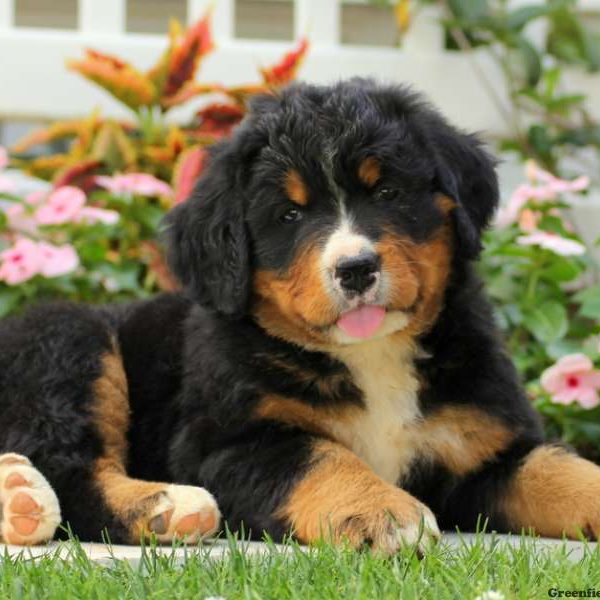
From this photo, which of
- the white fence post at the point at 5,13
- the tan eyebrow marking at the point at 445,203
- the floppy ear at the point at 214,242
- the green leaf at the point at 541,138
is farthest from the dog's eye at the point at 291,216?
the white fence post at the point at 5,13

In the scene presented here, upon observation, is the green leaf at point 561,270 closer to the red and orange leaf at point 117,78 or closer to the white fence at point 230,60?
the white fence at point 230,60

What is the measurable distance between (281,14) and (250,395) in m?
5.33

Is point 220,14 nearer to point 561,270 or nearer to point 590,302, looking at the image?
point 561,270

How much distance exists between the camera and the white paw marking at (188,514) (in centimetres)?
368

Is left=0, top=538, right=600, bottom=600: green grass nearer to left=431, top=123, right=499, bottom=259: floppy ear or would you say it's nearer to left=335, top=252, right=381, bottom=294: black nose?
left=335, top=252, right=381, bottom=294: black nose

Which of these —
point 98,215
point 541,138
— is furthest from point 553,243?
point 98,215

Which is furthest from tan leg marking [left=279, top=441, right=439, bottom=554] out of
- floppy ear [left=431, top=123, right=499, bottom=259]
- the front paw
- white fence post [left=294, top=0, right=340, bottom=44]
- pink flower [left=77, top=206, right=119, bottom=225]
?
white fence post [left=294, top=0, right=340, bottom=44]

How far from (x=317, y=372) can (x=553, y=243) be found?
85.9 inches

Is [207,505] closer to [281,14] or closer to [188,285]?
[188,285]

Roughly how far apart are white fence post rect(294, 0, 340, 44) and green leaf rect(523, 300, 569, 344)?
2336mm

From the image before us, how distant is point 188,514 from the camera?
3.68m

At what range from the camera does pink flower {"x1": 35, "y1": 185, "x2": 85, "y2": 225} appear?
600cm

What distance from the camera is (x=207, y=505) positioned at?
3703 millimetres

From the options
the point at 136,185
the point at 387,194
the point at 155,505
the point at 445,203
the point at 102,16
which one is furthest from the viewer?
the point at 102,16
